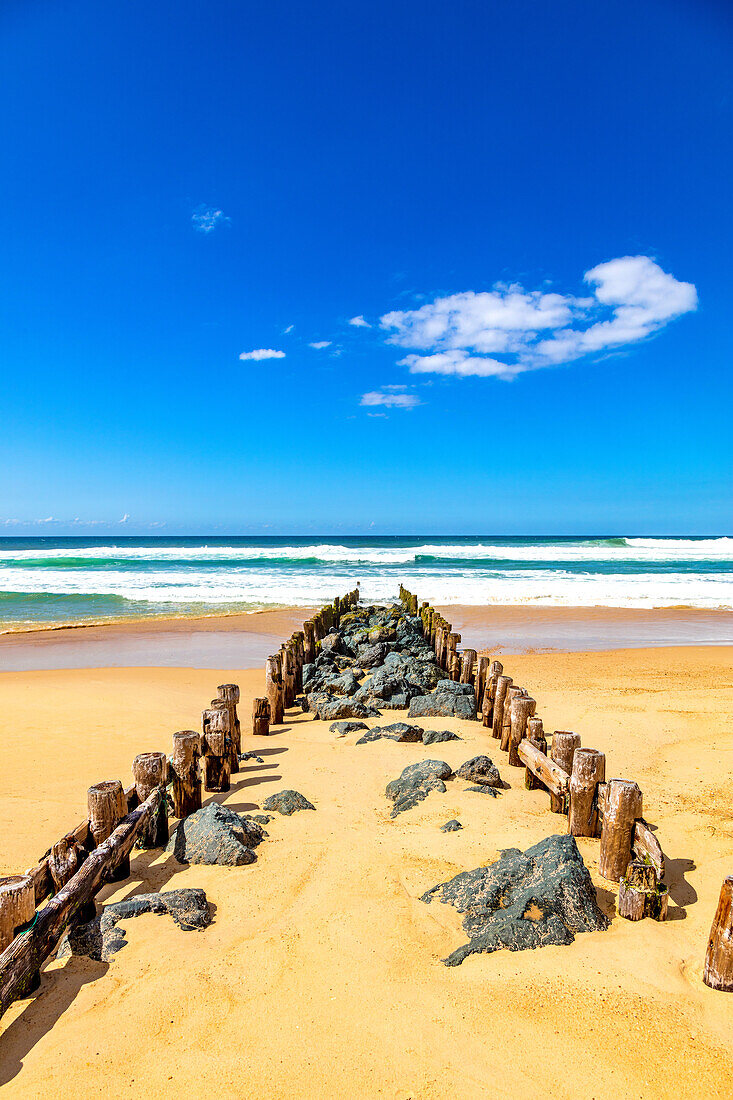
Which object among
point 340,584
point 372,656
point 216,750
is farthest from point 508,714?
point 340,584

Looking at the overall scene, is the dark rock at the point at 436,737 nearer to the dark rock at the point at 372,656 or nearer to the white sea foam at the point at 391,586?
the dark rock at the point at 372,656

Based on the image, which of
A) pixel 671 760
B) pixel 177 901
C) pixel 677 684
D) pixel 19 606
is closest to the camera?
pixel 177 901

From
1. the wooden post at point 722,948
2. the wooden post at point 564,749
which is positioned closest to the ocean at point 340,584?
the wooden post at point 564,749

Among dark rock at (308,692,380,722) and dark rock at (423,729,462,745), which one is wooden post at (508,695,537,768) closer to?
dark rock at (423,729,462,745)

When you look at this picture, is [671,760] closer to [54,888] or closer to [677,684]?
[677,684]

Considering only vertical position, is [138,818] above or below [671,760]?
above

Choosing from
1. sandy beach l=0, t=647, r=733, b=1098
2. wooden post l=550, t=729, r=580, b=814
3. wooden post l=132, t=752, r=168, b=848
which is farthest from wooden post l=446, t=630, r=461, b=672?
wooden post l=132, t=752, r=168, b=848

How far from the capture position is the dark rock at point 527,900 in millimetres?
3285

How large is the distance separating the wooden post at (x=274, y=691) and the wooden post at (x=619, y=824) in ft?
16.1

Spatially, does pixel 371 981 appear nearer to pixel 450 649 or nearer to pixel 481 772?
pixel 481 772

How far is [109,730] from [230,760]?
2835 mm

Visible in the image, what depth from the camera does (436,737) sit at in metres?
7.07

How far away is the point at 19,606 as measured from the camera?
20.5 meters

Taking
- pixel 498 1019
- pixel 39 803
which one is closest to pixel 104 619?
pixel 39 803
